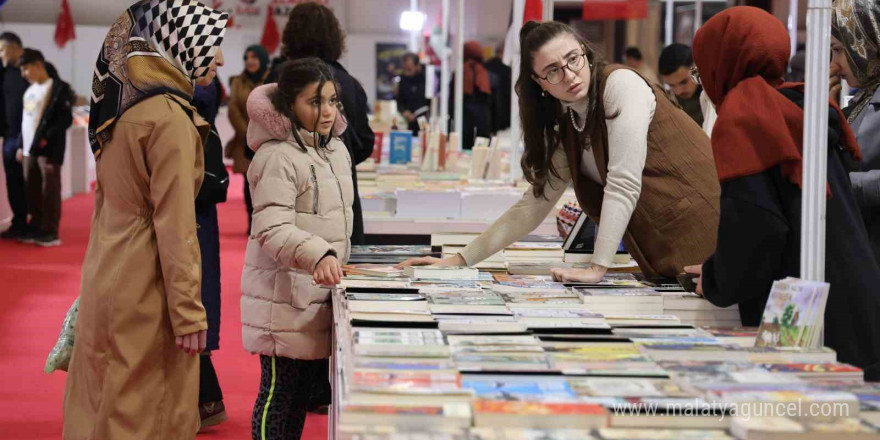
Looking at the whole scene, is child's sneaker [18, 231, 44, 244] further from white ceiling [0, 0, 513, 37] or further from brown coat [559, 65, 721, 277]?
white ceiling [0, 0, 513, 37]

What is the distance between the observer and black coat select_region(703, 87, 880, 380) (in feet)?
6.61

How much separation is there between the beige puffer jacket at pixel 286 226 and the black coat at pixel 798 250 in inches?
43.6

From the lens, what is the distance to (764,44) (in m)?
2.09

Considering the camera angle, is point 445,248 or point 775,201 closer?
point 775,201

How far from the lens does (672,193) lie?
8.74 feet

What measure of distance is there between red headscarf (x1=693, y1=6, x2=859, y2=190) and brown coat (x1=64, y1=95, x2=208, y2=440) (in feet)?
4.01

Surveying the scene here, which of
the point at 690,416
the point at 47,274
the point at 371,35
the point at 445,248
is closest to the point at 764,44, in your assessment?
the point at 690,416

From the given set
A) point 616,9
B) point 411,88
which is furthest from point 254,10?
point 616,9

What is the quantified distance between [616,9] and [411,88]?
157 inches

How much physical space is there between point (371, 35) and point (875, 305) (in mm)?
17258

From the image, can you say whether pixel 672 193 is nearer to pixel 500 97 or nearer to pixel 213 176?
pixel 213 176

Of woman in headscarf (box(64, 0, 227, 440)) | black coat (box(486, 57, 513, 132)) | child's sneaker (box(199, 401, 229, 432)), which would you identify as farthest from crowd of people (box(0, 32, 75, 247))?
woman in headscarf (box(64, 0, 227, 440))

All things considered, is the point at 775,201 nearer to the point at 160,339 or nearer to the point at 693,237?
the point at 693,237


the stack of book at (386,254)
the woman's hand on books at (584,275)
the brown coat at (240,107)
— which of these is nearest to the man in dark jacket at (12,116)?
the brown coat at (240,107)
